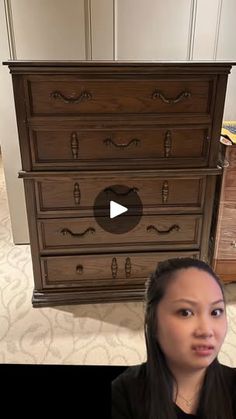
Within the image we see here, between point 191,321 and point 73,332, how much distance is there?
1.33 metres

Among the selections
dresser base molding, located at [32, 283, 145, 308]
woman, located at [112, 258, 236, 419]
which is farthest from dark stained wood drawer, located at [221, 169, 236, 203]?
woman, located at [112, 258, 236, 419]

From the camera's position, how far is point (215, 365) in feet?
2.43

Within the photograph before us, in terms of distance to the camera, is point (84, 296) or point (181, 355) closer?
point (181, 355)

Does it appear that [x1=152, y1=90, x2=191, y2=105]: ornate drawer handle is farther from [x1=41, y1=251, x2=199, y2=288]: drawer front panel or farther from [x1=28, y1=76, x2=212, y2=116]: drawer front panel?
[x1=41, y1=251, x2=199, y2=288]: drawer front panel

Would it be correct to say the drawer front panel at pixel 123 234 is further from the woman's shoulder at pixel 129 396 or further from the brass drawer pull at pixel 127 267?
the woman's shoulder at pixel 129 396

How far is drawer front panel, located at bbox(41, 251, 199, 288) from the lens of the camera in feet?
6.35

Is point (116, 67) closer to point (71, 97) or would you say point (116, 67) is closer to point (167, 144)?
point (71, 97)

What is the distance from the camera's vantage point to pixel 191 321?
64 centimetres

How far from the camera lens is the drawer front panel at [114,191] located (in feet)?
5.75

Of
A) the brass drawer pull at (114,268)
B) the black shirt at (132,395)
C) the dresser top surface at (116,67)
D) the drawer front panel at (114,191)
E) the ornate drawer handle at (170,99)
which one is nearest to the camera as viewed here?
the black shirt at (132,395)

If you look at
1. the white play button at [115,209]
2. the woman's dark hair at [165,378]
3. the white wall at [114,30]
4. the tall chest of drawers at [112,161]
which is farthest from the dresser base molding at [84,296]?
the woman's dark hair at [165,378]

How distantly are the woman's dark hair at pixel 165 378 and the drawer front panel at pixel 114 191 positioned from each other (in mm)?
1058

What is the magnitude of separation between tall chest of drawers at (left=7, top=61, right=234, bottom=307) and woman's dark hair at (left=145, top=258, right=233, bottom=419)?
41.3 inches

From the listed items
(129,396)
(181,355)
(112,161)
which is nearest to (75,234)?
(112,161)
